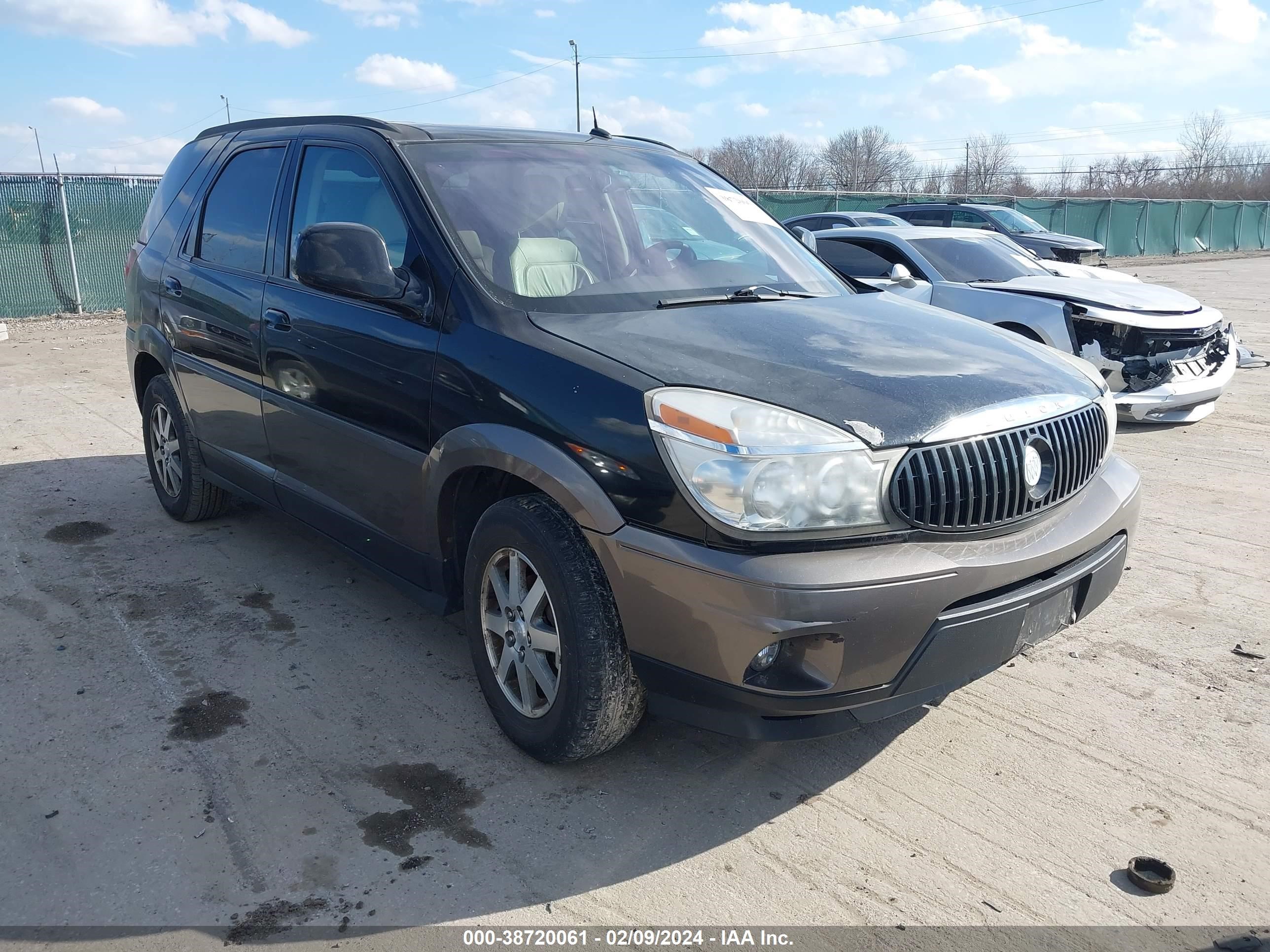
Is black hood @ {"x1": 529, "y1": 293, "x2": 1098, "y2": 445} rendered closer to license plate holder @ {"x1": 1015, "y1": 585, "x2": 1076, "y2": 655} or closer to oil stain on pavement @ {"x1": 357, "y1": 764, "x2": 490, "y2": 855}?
license plate holder @ {"x1": 1015, "y1": 585, "x2": 1076, "y2": 655}

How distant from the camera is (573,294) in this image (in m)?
3.30

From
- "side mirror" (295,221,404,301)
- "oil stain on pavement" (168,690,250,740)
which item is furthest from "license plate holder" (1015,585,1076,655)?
"oil stain on pavement" (168,690,250,740)

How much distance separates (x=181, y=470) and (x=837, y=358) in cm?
383

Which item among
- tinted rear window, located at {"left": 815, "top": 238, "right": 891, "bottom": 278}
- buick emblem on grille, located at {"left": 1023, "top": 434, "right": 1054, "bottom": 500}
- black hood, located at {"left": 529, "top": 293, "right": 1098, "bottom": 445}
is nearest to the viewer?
black hood, located at {"left": 529, "top": 293, "right": 1098, "bottom": 445}

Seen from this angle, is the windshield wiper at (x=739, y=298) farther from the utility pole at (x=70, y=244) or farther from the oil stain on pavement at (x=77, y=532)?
the utility pole at (x=70, y=244)

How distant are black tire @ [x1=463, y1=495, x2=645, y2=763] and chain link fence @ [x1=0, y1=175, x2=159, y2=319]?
13941 millimetres

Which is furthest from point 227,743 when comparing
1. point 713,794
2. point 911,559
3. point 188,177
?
point 188,177

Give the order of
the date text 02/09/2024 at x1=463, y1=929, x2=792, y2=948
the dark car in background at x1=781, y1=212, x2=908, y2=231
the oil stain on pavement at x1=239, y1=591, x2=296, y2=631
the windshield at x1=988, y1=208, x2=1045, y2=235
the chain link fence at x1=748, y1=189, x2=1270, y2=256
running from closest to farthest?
the date text 02/09/2024 at x1=463, y1=929, x2=792, y2=948, the oil stain on pavement at x1=239, y1=591, x2=296, y2=631, the dark car in background at x1=781, y1=212, x2=908, y2=231, the windshield at x1=988, y1=208, x2=1045, y2=235, the chain link fence at x1=748, y1=189, x2=1270, y2=256


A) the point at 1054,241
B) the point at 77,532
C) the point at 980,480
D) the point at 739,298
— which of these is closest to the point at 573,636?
the point at 980,480

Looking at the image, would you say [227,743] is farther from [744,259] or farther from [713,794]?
[744,259]

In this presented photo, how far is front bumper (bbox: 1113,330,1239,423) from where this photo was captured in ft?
25.0

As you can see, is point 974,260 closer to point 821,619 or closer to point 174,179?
point 174,179

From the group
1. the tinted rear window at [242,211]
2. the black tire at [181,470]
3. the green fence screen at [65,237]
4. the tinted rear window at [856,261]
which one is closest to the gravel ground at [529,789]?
the black tire at [181,470]

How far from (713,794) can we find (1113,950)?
3.63 ft
